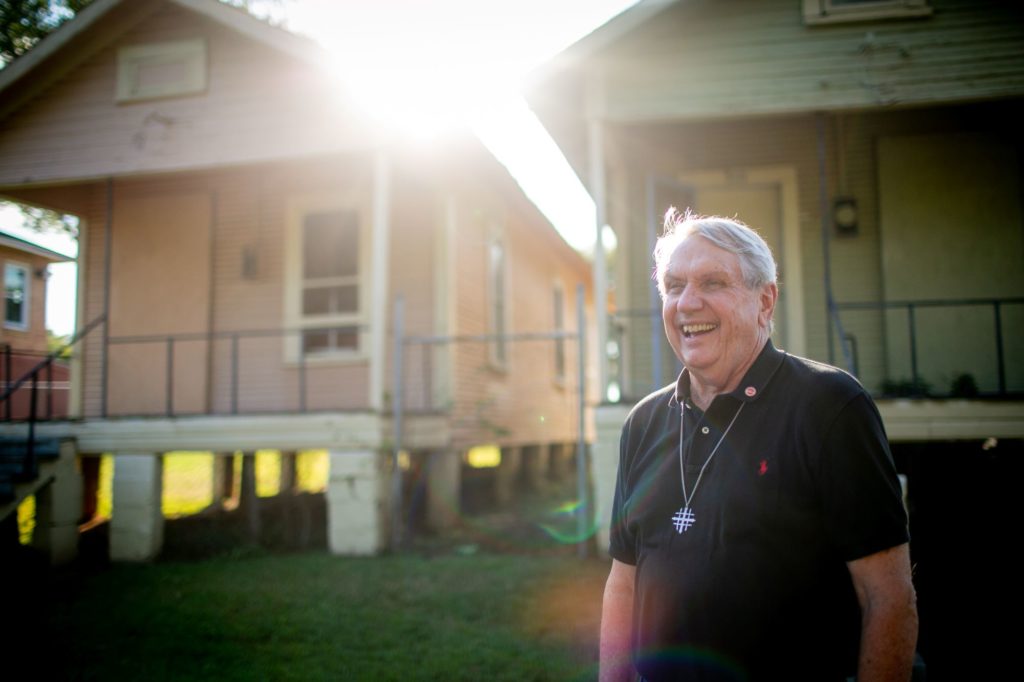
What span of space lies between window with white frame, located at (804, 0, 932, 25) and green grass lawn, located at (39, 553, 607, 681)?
5512mm

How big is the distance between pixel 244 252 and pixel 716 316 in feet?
29.6

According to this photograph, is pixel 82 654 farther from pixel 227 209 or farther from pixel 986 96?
pixel 986 96

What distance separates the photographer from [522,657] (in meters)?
4.83

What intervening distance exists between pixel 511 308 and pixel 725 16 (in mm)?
6413

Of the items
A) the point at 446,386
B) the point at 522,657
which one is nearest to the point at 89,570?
the point at 446,386

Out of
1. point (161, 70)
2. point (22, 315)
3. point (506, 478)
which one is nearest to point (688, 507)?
point (22, 315)

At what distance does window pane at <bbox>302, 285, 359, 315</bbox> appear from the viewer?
9.85 meters

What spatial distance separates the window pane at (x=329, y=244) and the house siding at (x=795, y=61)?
12.2 feet

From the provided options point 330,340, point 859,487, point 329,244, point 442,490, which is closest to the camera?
point 859,487

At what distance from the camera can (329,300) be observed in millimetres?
9938

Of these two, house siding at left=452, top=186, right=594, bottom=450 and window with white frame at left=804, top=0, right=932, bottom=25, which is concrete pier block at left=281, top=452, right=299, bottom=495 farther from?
window with white frame at left=804, top=0, right=932, bottom=25

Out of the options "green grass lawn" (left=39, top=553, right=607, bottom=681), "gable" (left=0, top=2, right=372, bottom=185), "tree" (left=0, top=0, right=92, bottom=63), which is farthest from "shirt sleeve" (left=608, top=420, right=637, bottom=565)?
"tree" (left=0, top=0, right=92, bottom=63)

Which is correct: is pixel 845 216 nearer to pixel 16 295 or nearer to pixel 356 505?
pixel 356 505

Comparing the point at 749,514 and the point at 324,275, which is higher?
the point at 324,275
